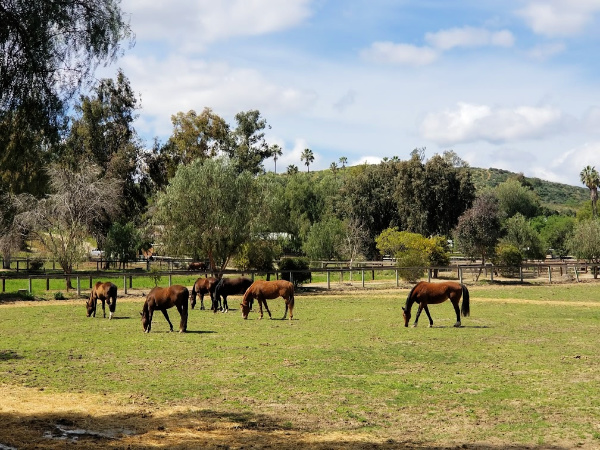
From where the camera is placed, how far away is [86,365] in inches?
544

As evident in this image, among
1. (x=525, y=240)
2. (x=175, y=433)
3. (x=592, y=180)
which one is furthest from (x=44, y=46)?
(x=592, y=180)

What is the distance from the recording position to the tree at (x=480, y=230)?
49.6m

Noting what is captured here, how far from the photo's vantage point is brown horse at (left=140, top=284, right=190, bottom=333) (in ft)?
63.3

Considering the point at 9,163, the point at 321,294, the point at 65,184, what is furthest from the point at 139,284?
the point at 9,163

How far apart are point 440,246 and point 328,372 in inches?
1449

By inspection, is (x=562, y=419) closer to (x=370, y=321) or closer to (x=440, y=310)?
(x=370, y=321)

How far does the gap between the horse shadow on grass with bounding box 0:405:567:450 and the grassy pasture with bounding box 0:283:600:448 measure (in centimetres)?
6

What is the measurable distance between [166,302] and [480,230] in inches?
1351

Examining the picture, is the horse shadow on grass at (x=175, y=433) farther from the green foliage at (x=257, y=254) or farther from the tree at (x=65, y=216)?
the green foliage at (x=257, y=254)

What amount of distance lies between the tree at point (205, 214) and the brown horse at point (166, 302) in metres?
18.8

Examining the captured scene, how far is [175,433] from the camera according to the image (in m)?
8.90

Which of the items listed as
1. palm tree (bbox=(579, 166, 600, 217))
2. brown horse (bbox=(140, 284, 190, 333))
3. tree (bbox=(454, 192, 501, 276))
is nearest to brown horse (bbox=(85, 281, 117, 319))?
brown horse (bbox=(140, 284, 190, 333))

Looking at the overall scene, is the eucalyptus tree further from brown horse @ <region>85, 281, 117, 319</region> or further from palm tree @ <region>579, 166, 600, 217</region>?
palm tree @ <region>579, 166, 600, 217</region>

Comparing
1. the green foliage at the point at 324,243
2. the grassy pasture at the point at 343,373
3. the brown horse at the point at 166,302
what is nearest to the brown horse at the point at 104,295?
the grassy pasture at the point at 343,373
